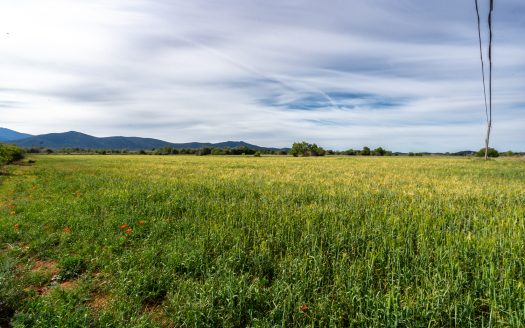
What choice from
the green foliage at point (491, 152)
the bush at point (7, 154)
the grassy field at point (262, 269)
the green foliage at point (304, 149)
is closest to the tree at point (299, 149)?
the green foliage at point (304, 149)

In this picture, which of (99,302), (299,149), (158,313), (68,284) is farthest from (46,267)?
(299,149)

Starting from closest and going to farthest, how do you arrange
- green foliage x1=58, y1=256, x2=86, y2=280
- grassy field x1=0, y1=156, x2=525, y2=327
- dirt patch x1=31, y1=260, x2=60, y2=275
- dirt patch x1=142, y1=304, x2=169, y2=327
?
grassy field x1=0, y1=156, x2=525, y2=327
dirt patch x1=142, y1=304, x2=169, y2=327
green foliage x1=58, y1=256, x2=86, y2=280
dirt patch x1=31, y1=260, x2=60, y2=275

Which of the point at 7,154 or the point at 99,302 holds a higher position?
the point at 7,154

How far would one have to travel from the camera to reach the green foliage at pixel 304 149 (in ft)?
390

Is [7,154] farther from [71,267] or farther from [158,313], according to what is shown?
[158,313]

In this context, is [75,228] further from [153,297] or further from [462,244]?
[462,244]

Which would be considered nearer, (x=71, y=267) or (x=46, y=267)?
(x=71, y=267)

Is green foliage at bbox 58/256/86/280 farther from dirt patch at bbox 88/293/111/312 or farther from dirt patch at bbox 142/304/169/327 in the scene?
dirt patch at bbox 142/304/169/327

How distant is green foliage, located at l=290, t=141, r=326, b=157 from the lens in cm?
11881

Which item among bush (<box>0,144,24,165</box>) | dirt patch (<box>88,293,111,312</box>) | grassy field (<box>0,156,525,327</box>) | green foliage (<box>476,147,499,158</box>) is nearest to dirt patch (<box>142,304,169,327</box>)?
grassy field (<box>0,156,525,327</box>)

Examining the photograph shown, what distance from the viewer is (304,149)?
122062 millimetres

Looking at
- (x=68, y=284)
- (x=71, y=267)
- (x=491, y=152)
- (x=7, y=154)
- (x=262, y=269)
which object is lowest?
(x=68, y=284)

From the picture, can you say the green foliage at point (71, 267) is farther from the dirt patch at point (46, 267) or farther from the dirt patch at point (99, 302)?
the dirt patch at point (99, 302)

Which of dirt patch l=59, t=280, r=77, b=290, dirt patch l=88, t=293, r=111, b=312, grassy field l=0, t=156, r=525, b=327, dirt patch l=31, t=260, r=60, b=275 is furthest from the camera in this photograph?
dirt patch l=31, t=260, r=60, b=275
